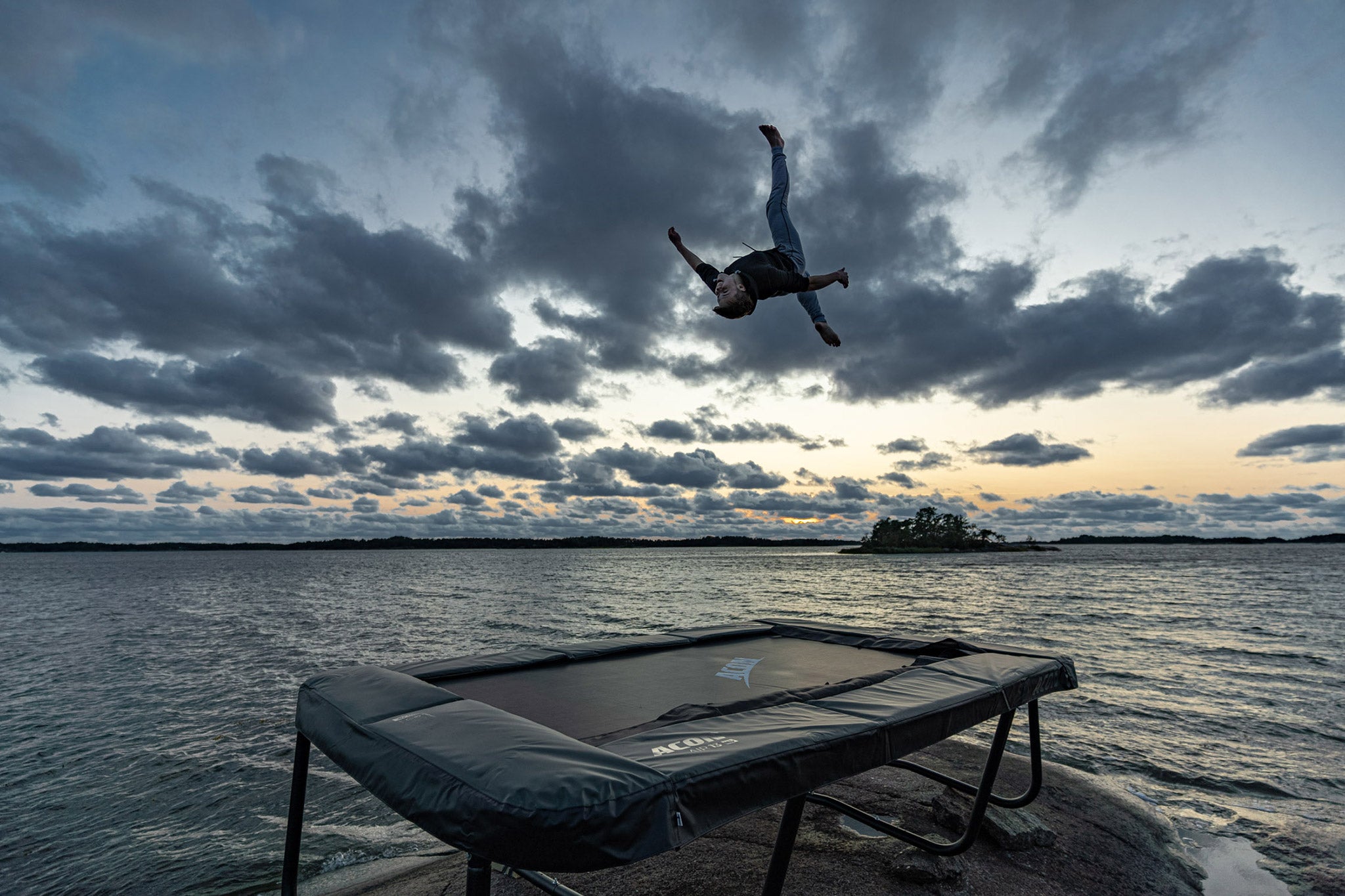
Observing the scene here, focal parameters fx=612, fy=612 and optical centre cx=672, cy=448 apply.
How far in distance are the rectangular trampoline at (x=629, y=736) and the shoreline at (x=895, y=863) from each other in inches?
11.4

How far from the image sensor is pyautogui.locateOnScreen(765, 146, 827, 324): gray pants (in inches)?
188

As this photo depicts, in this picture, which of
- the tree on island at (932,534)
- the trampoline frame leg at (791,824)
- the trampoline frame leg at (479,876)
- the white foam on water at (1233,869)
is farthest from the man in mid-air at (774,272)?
the tree on island at (932,534)

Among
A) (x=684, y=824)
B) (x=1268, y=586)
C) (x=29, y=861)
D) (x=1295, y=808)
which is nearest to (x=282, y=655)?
(x=29, y=861)

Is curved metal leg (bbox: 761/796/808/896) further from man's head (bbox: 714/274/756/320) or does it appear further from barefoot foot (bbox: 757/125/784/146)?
barefoot foot (bbox: 757/125/784/146)

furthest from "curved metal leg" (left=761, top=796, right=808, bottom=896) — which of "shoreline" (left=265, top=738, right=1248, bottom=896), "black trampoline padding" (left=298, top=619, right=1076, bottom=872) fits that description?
"shoreline" (left=265, top=738, right=1248, bottom=896)

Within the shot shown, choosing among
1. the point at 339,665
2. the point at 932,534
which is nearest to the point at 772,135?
the point at 339,665

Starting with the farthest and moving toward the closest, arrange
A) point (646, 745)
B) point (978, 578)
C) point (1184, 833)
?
point (978, 578), point (1184, 833), point (646, 745)

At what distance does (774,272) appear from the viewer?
14.5ft

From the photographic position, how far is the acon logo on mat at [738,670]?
4.50 metres

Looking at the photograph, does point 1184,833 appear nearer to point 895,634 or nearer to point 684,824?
point 895,634

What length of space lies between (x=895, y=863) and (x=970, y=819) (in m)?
0.56

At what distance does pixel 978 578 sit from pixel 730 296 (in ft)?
179

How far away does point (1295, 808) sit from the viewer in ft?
19.8

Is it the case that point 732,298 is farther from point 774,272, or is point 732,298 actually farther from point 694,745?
point 694,745
